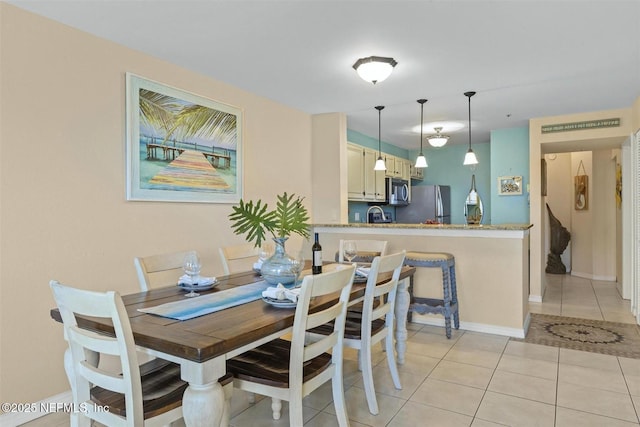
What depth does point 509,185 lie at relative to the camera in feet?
16.9

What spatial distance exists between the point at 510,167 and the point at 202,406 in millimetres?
5064

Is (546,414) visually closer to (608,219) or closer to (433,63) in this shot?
(433,63)

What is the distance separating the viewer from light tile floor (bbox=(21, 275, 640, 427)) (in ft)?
6.79

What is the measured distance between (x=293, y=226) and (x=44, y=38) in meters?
1.83

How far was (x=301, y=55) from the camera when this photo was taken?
277cm

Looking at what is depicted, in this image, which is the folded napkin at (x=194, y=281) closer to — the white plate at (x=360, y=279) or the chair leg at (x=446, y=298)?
the white plate at (x=360, y=279)

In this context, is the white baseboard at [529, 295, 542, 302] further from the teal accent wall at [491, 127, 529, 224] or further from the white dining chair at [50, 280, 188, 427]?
the white dining chair at [50, 280, 188, 427]

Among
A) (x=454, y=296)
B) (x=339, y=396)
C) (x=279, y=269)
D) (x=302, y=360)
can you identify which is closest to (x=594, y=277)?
(x=454, y=296)

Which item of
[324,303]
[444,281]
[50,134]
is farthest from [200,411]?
[444,281]

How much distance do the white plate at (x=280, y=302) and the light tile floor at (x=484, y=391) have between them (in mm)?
788

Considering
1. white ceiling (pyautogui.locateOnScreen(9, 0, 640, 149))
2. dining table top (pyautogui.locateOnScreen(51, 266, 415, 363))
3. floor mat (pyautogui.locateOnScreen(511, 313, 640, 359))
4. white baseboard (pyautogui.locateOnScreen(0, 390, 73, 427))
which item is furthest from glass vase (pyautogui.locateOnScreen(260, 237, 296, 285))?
floor mat (pyautogui.locateOnScreen(511, 313, 640, 359))

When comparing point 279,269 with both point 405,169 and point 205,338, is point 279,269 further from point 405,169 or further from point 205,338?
point 405,169

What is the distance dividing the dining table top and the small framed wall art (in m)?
4.23

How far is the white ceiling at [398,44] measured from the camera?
214 centimetres
